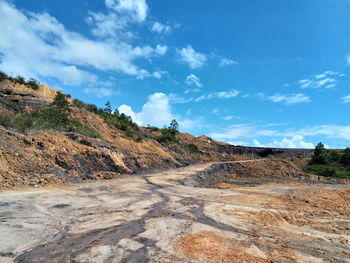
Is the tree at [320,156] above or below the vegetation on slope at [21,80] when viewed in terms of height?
below

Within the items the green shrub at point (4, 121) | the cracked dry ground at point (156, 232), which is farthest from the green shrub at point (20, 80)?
the cracked dry ground at point (156, 232)

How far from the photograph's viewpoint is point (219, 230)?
5895 mm

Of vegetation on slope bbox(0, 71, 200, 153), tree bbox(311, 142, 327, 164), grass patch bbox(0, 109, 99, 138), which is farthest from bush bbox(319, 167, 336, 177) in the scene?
grass patch bbox(0, 109, 99, 138)

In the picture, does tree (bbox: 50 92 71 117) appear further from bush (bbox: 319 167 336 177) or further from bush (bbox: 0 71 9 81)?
bush (bbox: 319 167 336 177)

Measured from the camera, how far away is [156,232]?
5.39 metres

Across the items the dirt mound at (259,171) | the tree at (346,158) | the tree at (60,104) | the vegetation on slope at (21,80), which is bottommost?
the dirt mound at (259,171)

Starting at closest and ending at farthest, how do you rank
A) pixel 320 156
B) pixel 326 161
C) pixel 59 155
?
pixel 59 155
pixel 326 161
pixel 320 156

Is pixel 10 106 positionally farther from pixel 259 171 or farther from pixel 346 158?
pixel 346 158

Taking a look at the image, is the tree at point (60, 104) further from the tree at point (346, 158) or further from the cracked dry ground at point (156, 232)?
the tree at point (346, 158)

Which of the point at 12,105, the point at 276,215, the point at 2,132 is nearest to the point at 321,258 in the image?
the point at 276,215

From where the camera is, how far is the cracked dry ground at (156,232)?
4172mm

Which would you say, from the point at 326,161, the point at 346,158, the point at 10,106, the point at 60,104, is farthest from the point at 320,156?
the point at 10,106

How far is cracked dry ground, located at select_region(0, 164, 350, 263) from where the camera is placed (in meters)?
4.17

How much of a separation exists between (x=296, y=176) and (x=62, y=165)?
2836cm
